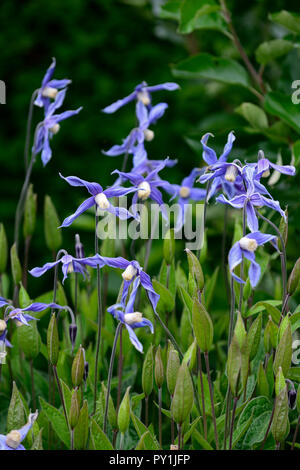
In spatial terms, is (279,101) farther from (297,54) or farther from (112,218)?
(112,218)

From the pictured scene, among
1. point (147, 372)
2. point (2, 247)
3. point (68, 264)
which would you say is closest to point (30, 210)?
point (2, 247)

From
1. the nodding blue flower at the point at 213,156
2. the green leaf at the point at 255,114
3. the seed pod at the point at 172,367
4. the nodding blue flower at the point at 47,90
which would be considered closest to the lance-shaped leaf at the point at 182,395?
the seed pod at the point at 172,367

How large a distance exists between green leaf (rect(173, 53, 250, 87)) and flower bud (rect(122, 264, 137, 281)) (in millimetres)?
687

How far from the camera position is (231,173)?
90 cm

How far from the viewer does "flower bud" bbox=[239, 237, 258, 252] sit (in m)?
0.79

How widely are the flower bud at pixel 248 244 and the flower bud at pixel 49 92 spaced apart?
1.79ft

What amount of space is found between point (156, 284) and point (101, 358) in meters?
0.20

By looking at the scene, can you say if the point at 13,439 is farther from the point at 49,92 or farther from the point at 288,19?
the point at 288,19

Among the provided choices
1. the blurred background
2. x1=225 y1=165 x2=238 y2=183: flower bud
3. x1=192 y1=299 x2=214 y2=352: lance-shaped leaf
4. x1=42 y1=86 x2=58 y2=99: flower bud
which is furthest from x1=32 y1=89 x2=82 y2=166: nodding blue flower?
the blurred background

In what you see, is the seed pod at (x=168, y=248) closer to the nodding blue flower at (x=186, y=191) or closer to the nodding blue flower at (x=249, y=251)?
the nodding blue flower at (x=186, y=191)

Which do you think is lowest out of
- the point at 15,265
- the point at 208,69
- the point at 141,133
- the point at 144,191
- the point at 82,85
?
the point at 15,265

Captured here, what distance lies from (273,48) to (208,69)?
0.45ft

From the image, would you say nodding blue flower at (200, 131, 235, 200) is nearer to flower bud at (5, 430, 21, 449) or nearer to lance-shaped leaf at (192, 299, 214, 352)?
lance-shaped leaf at (192, 299, 214, 352)

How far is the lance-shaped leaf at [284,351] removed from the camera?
2.64 feet
